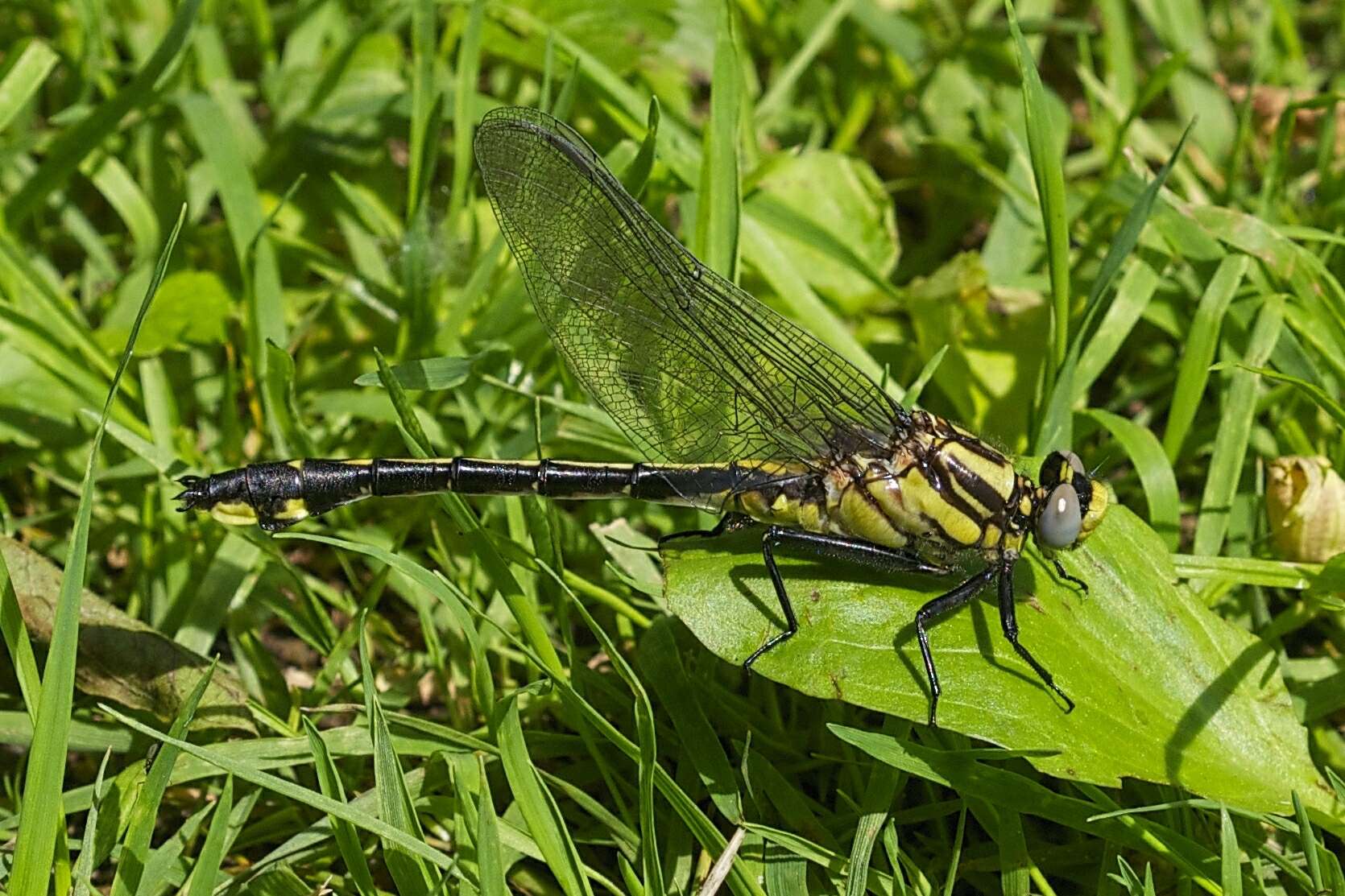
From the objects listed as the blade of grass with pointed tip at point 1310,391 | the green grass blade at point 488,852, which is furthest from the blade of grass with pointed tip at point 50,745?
the blade of grass with pointed tip at point 1310,391

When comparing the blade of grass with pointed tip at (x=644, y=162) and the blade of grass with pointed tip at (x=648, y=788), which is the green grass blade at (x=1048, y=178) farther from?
the blade of grass with pointed tip at (x=648, y=788)

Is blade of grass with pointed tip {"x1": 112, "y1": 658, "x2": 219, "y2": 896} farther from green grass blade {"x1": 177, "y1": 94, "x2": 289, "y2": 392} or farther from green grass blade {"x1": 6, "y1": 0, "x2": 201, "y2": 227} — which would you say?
green grass blade {"x1": 6, "y1": 0, "x2": 201, "y2": 227}

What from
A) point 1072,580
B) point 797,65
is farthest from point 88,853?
point 797,65

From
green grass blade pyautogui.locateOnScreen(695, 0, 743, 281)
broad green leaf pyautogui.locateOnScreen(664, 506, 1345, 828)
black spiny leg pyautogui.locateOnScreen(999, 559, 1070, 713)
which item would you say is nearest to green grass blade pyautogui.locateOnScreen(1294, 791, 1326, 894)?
broad green leaf pyautogui.locateOnScreen(664, 506, 1345, 828)

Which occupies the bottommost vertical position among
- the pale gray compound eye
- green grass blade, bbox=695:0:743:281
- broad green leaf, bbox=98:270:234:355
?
the pale gray compound eye

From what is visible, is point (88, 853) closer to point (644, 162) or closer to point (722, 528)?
point (722, 528)

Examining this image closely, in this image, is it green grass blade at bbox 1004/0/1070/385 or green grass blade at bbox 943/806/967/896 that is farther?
green grass blade at bbox 1004/0/1070/385
